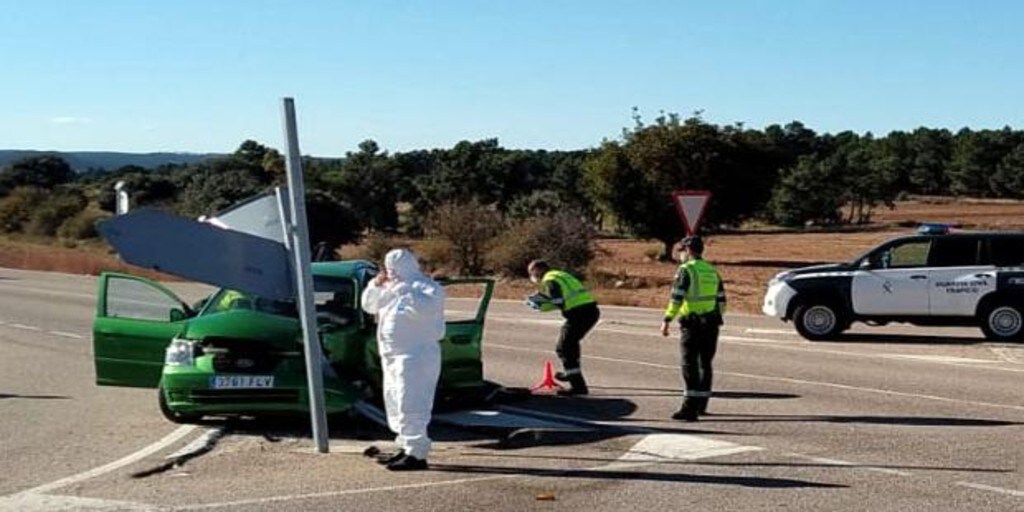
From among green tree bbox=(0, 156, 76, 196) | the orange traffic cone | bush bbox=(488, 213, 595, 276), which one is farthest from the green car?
green tree bbox=(0, 156, 76, 196)

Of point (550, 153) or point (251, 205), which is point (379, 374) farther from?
point (550, 153)

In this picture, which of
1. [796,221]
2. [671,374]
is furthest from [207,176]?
[671,374]

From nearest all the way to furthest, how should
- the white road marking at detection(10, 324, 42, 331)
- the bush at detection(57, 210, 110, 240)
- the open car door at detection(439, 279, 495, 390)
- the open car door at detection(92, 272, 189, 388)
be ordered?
the open car door at detection(92, 272, 189, 388) < the open car door at detection(439, 279, 495, 390) < the white road marking at detection(10, 324, 42, 331) < the bush at detection(57, 210, 110, 240)

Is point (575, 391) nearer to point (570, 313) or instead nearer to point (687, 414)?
point (570, 313)

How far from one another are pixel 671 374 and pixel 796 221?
3355 inches

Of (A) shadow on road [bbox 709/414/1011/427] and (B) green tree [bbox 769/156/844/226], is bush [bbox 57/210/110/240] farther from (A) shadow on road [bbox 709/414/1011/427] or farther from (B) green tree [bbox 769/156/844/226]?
(A) shadow on road [bbox 709/414/1011/427]

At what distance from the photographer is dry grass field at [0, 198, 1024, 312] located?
1464 inches

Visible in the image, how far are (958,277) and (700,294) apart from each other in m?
9.06

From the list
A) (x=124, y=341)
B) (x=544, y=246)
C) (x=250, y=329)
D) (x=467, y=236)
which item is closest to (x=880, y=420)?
(x=250, y=329)

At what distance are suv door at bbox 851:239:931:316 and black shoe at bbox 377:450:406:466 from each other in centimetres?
1239

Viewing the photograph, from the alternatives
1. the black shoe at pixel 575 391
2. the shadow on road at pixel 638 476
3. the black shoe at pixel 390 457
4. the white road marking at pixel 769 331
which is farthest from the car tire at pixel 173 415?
the white road marking at pixel 769 331

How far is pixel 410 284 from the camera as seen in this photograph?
9.53 meters

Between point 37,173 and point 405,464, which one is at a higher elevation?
point 37,173

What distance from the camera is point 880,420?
12297 mm
